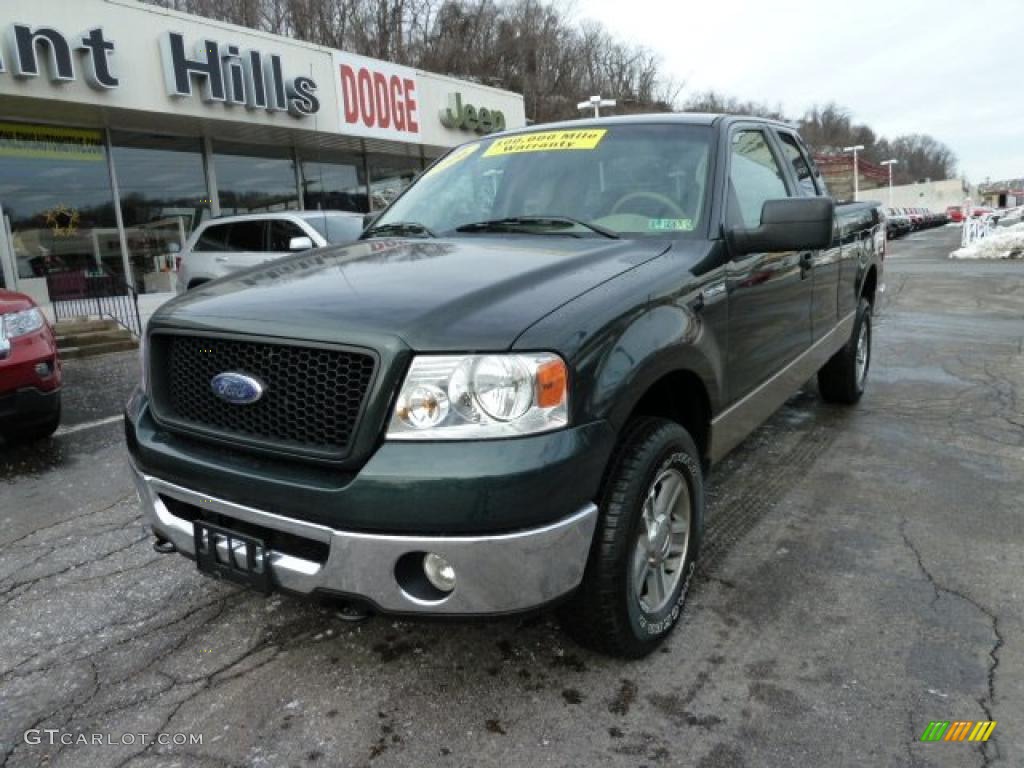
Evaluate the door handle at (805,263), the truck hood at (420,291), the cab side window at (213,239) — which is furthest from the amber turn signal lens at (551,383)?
the cab side window at (213,239)

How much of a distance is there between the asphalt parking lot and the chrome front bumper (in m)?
0.18

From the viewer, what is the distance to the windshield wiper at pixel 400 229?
3.40 metres

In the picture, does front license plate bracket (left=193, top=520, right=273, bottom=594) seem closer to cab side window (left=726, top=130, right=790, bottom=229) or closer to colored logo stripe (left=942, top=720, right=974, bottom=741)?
colored logo stripe (left=942, top=720, right=974, bottom=741)

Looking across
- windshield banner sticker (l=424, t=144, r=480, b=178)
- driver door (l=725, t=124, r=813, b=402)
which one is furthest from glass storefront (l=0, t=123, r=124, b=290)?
driver door (l=725, t=124, r=813, b=402)

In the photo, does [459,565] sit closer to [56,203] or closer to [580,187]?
[580,187]

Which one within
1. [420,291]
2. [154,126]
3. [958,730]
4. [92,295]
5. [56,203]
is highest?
[154,126]

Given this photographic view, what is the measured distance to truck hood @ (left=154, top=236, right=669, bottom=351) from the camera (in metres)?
2.07

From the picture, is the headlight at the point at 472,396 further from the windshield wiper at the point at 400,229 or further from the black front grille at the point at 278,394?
the windshield wiper at the point at 400,229

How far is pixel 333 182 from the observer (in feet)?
58.1

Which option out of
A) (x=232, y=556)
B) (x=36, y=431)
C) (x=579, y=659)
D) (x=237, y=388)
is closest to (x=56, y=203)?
(x=36, y=431)

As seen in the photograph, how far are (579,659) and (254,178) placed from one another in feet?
50.8

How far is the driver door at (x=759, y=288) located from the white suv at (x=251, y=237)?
6.51m

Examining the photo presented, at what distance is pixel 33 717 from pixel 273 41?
14.1 meters

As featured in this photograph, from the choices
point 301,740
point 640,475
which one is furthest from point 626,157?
point 301,740
